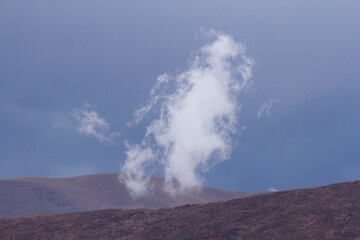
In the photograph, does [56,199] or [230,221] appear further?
[56,199]

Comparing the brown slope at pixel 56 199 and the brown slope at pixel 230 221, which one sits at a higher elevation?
the brown slope at pixel 56 199

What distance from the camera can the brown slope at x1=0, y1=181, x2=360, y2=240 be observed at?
135 feet

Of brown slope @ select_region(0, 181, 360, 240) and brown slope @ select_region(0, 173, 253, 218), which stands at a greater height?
brown slope @ select_region(0, 173, 253, 218)

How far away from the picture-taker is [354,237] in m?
36.5

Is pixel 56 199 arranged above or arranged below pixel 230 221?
above

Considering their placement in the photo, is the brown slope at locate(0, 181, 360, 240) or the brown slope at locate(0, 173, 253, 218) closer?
the brown slope at locate(0, 181, 360, 240)

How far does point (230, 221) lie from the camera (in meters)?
47.8

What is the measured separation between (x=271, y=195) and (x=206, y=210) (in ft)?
27.5

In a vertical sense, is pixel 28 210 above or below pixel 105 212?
above

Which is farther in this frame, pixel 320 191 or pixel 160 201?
pixel 160 201

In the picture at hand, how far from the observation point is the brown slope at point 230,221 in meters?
41.1

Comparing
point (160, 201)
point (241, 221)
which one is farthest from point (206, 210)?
point (160, 201)

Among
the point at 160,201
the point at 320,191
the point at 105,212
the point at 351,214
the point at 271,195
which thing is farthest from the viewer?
the point at 160,201

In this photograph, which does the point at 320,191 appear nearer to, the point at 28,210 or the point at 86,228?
the point at 86,228
